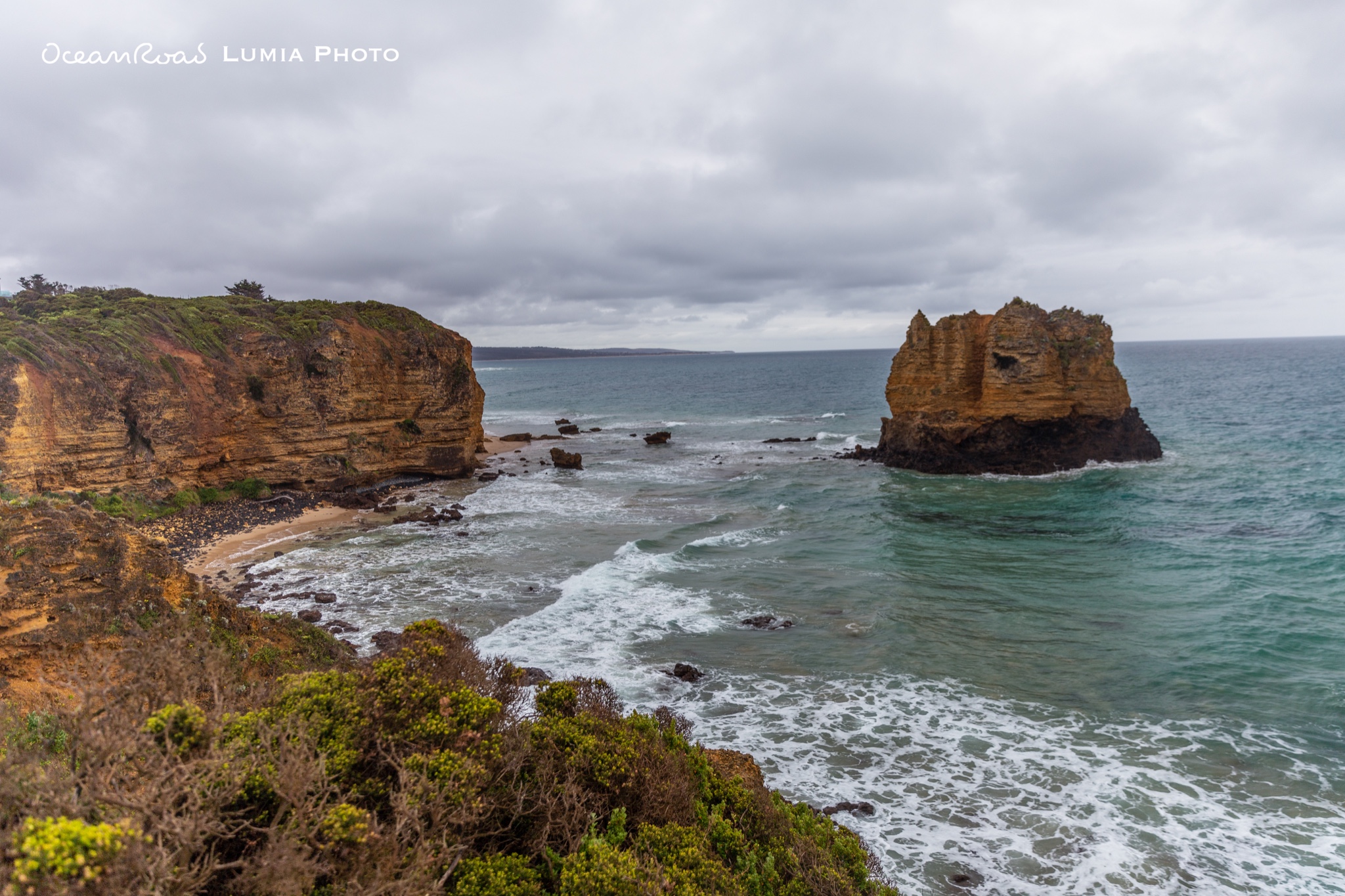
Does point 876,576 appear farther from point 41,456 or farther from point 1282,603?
point 41,456

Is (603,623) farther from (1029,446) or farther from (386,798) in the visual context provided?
(1029,446)

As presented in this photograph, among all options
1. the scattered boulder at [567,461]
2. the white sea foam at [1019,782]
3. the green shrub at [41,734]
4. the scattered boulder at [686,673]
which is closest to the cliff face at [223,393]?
the scattered boulder at [567,461]

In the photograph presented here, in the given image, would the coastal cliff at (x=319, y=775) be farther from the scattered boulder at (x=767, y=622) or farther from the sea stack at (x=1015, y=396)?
the sea stack at (x=1015, y=396)

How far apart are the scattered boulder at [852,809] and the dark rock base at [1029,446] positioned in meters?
31.5

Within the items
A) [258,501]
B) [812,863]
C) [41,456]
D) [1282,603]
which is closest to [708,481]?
[258,501]

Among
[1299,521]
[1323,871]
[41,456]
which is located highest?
[41,456]

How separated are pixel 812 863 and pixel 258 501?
31.1 m

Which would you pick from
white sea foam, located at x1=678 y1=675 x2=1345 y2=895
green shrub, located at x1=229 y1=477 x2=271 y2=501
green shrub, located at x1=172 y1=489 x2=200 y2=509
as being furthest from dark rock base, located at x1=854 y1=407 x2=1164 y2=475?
green shrub, located at x1=172 y1=489 x2=200 y2=509

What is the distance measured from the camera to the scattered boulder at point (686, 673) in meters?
15.7

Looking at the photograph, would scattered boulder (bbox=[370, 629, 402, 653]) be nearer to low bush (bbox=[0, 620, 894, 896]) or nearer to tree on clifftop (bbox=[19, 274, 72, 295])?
low bush (bbox=[0, 620, 894, 896])

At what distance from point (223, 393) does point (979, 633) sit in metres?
32.9

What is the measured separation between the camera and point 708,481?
39844mm

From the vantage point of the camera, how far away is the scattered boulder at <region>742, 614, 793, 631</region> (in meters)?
18.3

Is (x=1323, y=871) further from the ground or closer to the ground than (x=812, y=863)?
closer to the ground
